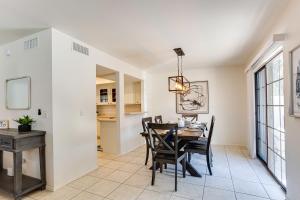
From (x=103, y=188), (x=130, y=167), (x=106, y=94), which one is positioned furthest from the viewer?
(x=106, y=94)

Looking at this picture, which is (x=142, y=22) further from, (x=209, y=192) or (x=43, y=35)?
(x=209, y=192)

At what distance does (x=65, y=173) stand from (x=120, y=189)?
3.06 feet

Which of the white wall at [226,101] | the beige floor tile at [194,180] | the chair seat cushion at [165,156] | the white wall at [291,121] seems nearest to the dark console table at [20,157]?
the chair seat cushion at [165,156]

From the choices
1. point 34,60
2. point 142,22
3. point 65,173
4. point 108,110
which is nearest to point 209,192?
point 65,173

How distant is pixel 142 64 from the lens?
4.94 meters

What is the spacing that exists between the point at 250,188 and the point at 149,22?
2.87 m

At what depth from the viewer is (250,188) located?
2557mm

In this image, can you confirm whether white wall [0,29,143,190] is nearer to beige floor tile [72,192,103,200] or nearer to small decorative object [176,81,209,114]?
beige floor tile [72,192,103,200]

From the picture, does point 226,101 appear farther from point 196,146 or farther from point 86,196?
point 86,196

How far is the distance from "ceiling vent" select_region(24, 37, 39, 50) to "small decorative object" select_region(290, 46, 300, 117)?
3.47 metres

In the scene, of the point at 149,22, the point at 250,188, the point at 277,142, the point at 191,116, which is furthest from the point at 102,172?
the point at 277,142

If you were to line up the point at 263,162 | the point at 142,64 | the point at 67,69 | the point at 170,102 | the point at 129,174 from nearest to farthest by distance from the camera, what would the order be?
the point at 67,69
the point at 129,174
the point at 263,162
the point at 142,64
the point at 170,102

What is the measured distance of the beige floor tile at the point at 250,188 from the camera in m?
2.41

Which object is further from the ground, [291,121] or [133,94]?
[133,94]
